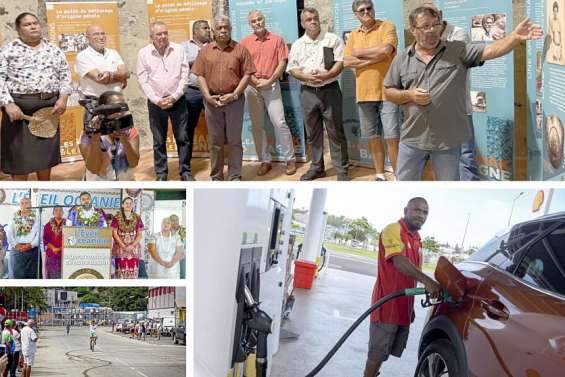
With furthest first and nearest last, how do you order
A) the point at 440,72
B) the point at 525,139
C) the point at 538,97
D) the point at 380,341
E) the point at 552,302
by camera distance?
1. the point at 525,139
2. the point at 538,97
3. the point at 440,72
4. the point at 380,341
5. the point at 552,302

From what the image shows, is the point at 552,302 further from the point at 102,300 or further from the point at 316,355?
the point at 102,300

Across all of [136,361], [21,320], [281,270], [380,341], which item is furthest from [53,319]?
[380,341]

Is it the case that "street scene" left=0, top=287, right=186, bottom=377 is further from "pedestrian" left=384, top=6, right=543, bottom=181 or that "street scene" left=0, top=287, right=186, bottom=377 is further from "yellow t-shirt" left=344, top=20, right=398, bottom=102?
"yellow t-shirt" left=344, top=20, right=398, bottom=102

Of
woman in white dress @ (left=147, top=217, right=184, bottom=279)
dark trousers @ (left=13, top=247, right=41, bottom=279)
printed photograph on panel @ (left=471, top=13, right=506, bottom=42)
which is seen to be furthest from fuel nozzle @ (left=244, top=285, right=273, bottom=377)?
printed photograph on panel @ (left=471, top=13, right=506, bottom=42)

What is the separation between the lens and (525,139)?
5.40 meters

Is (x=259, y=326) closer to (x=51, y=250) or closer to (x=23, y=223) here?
(x=51, y=250)

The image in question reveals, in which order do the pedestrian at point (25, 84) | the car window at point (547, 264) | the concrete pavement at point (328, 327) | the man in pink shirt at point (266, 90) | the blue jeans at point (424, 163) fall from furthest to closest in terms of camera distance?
1. the man in pink shirt at point (266, 90)
2. the pedestrian at point (25, 84)
3. the blue jeans at point (424, 163)
4. the concrete pavement at point (328, 327)
5. the car window at point (547, 264)

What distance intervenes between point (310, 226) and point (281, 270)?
0.27 metres

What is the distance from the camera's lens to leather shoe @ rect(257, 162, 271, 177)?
607 cm

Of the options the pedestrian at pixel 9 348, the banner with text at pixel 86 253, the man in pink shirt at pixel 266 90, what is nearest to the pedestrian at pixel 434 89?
the man in pink shirt at pixel 266 90

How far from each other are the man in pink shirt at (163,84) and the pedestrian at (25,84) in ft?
2.11

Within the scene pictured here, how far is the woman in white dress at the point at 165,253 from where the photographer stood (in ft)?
13.0

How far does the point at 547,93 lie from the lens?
4.69 meters

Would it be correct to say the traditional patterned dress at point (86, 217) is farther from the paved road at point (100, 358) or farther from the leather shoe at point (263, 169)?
the leather shoe at point (263, 169)
